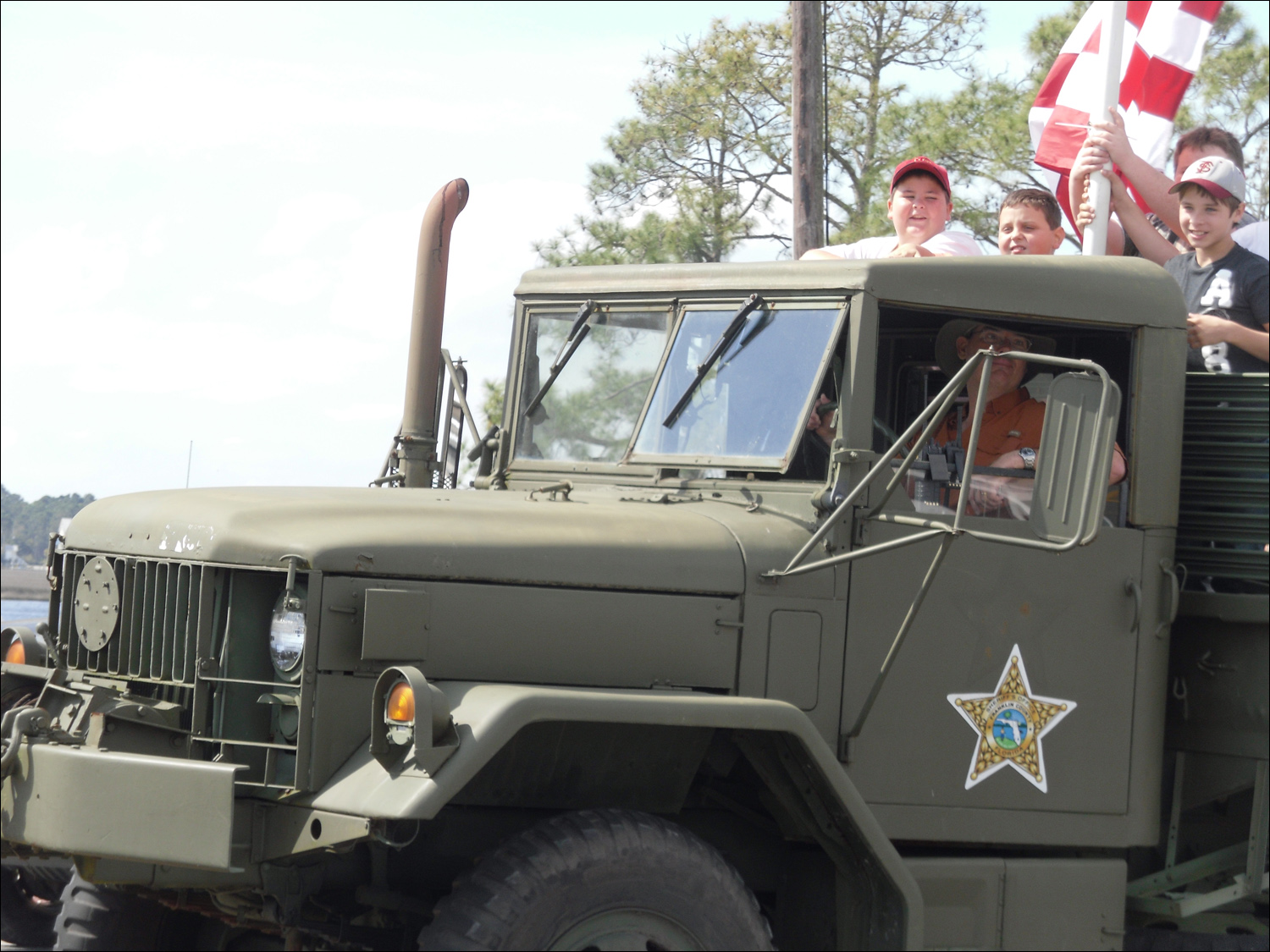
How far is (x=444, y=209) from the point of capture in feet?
24.7

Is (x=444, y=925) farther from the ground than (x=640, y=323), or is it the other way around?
(x=640, y=323)

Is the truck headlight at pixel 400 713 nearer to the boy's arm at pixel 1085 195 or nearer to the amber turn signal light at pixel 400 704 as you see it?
the amber turn signal light at pixel 400 704

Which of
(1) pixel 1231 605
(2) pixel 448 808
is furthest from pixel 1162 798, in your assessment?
(2) pixel 448 808

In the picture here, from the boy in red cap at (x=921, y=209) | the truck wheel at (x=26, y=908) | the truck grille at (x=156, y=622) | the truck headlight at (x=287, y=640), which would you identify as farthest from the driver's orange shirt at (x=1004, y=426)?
the truck wheel at (x=26, y=908)

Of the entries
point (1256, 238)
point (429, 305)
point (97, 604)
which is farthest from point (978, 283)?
point (429, 305)

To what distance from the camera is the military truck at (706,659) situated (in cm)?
381

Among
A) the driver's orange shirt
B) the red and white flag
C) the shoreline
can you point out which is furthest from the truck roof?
the shoreline

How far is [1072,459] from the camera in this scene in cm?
384

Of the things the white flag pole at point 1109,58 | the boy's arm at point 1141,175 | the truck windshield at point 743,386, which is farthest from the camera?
the white flag pole at point 1109,58

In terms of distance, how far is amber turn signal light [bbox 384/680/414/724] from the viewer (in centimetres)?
358

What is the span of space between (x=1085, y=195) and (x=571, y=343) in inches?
106

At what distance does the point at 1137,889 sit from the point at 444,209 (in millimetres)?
4412

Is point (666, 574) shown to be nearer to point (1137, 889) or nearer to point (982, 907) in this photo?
point (982, 907)

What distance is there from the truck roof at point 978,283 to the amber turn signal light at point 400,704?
173 cm
